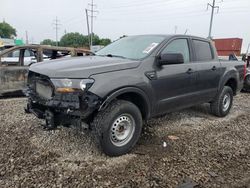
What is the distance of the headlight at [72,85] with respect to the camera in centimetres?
347

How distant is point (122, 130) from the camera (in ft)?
13.1

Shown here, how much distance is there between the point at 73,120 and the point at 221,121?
3656 millimetres

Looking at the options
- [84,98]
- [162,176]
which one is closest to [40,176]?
[84,98]

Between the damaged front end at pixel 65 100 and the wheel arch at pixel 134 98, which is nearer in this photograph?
the damaged front end at pixel 65 100

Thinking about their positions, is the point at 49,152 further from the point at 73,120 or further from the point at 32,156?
the point at 73,120

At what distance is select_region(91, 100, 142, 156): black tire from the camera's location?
3.63 meters

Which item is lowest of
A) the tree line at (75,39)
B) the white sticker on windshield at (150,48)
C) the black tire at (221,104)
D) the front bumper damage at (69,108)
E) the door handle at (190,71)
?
the black tire at (221,104)

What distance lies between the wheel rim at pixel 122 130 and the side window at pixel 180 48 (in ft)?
4.54

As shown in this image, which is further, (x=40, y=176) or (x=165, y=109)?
(x=165, y=109)

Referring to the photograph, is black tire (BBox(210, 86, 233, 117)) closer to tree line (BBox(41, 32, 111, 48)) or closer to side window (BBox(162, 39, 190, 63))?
side window (BBox(162, 39, 190, 63))

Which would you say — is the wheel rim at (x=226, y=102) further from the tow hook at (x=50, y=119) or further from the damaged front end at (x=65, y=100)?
the tow hook at (x=50, y=119)

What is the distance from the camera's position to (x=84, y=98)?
3459mm

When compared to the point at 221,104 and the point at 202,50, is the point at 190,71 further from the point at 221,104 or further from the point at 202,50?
the point at 221,104

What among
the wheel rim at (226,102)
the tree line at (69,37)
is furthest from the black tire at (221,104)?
the tree line at (69,37)
